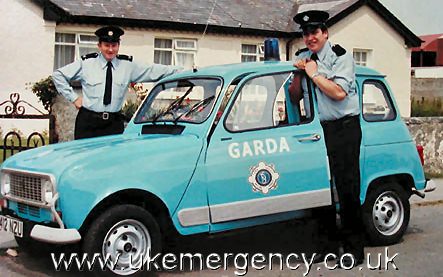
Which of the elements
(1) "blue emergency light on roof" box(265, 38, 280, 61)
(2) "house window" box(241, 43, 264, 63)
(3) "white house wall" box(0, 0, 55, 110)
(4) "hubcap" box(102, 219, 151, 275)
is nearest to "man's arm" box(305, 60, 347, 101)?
(1) "blue emergency light on roof" box(265, 38, 280, 61)

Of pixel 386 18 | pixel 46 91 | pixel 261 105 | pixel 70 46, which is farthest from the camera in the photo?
pixel 386 18

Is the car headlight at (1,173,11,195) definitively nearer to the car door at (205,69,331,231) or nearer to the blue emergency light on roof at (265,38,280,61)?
the car door at (205,69,331,231)

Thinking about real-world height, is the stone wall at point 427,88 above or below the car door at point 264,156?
above

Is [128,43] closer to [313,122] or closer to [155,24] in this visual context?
[155,24]

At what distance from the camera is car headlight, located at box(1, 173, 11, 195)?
19.9 ft

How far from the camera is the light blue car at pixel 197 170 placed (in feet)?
18.0

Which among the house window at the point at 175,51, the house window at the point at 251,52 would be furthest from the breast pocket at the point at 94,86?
the house window at the point at 251,52

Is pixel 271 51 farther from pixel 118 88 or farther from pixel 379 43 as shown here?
pixel 379 43

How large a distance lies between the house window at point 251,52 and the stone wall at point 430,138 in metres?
9.19

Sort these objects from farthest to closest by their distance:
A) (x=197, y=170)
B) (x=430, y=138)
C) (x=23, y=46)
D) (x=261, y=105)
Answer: (x=23, y=46)
(x=430, y=138)
(x=261, y=105)
(x=197, y=170)

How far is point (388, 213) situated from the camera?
7363 millimetres

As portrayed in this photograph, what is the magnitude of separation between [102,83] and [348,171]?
2.84 metres

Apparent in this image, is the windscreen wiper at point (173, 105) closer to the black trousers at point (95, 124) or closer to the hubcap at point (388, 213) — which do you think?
the black trousers at point (95, 124)

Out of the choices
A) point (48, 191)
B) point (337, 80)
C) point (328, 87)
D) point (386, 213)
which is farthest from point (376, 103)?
point (48, 191)
